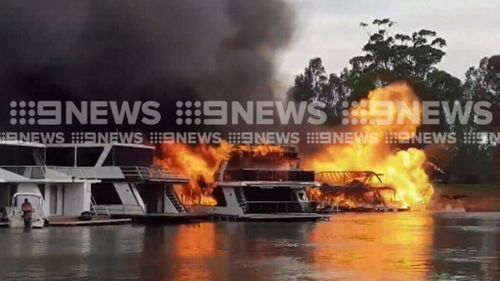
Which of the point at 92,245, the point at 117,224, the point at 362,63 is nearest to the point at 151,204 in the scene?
the point at 117,224

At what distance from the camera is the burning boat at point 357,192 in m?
62.4

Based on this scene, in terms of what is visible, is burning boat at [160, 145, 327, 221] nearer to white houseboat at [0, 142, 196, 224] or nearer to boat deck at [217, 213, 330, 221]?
boat deck at [217, 213, 330, 221]

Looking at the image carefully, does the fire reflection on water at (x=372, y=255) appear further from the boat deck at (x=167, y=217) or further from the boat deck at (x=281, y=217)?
the boat deck at (x=281, y=217)

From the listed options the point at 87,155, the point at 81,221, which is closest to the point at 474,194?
the point at 87,155

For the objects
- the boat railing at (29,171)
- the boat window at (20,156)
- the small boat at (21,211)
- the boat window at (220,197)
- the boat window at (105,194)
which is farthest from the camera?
the boat window at (220,197)

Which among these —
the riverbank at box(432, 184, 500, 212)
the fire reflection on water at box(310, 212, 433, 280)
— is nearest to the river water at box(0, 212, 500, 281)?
the fire reflection on water at box(310, 212, 433, 280)

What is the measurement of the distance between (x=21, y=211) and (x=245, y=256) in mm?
14424

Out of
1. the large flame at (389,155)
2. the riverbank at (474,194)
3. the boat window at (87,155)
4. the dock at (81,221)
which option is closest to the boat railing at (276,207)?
the boat window at (87,155)

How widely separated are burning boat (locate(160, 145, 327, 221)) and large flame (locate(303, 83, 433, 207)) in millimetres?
17604

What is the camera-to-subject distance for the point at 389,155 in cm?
6800

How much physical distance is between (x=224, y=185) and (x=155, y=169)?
347cm

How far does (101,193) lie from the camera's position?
4269 centimetres

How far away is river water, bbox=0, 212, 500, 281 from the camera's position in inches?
648

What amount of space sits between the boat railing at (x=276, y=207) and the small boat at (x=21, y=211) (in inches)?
480
